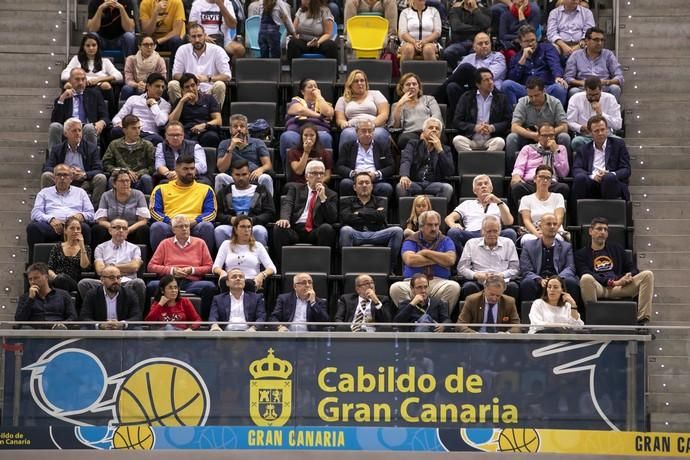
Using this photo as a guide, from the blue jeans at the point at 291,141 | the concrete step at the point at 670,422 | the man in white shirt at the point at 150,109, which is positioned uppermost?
the man in white shirt at the point at 150,109

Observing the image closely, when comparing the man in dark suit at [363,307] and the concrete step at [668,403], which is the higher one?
the man in dark suit at [363,307]

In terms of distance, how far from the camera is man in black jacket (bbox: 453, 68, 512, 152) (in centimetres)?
1992

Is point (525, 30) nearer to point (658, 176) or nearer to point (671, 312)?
point (658, 176)

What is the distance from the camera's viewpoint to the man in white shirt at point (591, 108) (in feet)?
65.9

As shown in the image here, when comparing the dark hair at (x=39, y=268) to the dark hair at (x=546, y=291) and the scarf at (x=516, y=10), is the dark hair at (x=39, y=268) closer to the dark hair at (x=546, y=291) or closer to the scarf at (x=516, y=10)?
the dark hair at (x=546, y=291)

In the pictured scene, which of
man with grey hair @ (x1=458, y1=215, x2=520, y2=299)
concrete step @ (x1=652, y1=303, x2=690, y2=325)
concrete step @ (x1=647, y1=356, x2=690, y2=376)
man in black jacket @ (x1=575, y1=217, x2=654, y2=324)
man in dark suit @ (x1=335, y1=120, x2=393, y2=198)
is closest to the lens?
concrete step @ (x1=647, y1=356, x2=690, y2=376)

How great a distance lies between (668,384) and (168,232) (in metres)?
5.35

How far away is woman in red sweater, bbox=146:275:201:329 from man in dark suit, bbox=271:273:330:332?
781 millimetres

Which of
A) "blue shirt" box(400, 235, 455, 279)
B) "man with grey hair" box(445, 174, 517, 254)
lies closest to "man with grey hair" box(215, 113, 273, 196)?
"blue shirt" box(400, 235, 455, 279)

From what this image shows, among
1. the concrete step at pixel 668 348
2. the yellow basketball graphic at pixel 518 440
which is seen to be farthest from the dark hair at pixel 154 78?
the concrete step at pixel 668 348

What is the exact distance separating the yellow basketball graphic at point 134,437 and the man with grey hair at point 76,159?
151 inches

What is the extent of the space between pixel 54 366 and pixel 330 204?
390 cm

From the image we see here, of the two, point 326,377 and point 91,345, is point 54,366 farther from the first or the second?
point 326,377

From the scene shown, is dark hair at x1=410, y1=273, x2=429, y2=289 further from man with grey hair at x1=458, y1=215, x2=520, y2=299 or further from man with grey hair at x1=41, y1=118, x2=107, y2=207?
man with grey hair at x1=41, y1=118, x2=107, y2=207
